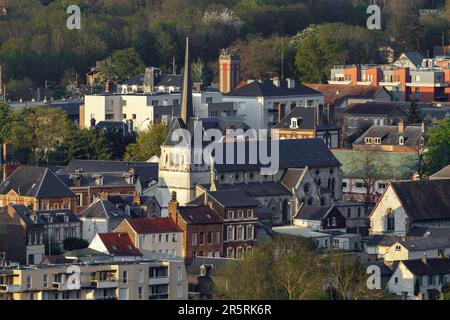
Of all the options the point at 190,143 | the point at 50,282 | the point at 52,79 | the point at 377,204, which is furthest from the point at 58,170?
the point at 52,79

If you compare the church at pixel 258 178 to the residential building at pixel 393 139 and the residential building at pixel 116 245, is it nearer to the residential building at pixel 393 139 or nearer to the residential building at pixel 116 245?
the residential building at pixel 116 245

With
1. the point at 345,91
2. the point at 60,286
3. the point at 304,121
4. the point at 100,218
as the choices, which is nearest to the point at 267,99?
the point at 304,121

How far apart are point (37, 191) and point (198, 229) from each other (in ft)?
28.0

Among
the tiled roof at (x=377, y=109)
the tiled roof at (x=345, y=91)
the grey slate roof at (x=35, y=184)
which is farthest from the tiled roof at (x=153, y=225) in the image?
the tiled roof at (x=345, y=91)

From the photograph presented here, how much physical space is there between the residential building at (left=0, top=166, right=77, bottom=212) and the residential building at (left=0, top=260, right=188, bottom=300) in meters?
14.5

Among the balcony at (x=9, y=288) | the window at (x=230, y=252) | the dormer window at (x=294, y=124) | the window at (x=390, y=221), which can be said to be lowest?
the balcony at (x=9, y=288)

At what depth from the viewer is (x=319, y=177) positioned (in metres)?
83.8

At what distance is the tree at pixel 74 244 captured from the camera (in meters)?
71.2

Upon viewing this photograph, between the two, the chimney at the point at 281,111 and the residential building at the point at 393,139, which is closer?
the residential building at the point at 393,139

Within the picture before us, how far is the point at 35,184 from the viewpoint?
78.7 m

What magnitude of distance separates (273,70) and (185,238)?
56.5 metres

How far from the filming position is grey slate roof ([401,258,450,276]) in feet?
217

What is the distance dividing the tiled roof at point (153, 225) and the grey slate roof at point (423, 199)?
28.0 ft
